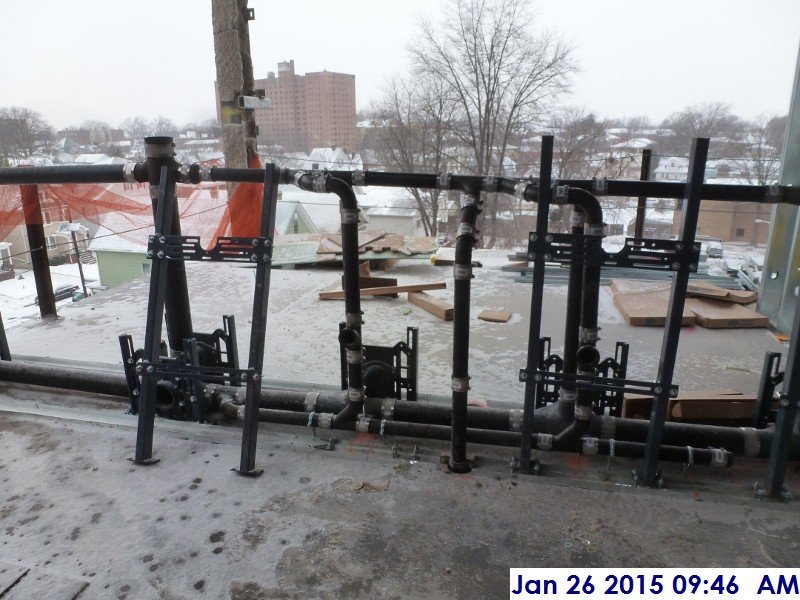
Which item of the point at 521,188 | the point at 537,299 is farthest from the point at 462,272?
the point at 521,188

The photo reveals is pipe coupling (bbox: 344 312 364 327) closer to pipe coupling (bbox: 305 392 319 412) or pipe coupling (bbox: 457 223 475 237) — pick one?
pipe coupling (bbox: 305 392 319 412)

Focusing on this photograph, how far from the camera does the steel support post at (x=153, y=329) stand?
2.52 metres

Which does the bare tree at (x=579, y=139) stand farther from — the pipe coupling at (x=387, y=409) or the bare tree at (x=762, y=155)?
the pipe coupling at (x=387, y=409)

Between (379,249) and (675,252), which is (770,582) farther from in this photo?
(379,249)

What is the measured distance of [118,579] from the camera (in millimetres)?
1796

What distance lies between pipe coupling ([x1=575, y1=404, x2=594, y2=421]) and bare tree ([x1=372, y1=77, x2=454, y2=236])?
13.2 metres

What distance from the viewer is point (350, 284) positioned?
253 cm

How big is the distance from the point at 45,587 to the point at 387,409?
1538 mm

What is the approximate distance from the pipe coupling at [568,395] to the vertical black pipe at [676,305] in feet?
1.13

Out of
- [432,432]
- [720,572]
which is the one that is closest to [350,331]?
[432,432]

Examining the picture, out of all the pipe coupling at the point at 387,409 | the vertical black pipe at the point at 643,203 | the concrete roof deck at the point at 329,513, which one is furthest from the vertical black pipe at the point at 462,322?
the vertical black pipe at the point at 643,203

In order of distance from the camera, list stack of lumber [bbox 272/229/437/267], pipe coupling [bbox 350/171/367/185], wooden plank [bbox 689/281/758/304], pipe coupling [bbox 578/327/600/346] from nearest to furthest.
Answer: pipe coupling [bbox 578/327/600/346], pipe coupling [bbox 350/171/367/185], wooden plank [bbox 689/281/758/304], stack of lumber [bbox 272/229/437/267]

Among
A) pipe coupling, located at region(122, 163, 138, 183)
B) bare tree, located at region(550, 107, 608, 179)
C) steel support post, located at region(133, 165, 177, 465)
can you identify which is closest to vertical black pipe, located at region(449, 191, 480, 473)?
steel support post, located at region(133, 165, 177, 465)

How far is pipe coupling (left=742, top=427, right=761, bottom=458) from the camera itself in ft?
7.79
